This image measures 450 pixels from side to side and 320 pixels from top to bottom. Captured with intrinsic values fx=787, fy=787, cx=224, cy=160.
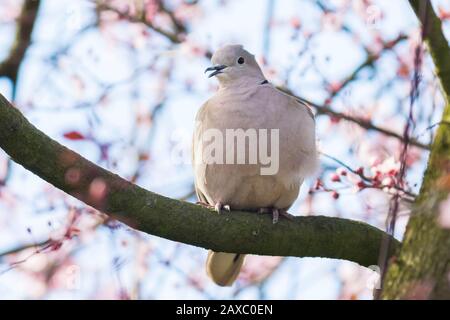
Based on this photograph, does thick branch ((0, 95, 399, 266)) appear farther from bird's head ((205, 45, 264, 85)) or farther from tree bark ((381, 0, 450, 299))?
bird's head ((205, 45, 264, 85))

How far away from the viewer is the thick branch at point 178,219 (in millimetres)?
3051

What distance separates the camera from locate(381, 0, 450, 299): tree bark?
2422 mm

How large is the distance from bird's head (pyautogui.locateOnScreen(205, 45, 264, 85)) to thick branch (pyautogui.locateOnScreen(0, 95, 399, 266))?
137 centimetres

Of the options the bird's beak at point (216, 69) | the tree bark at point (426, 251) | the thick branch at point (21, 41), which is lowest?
the tree bark at point (426, 251)

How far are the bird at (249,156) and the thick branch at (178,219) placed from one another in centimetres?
42

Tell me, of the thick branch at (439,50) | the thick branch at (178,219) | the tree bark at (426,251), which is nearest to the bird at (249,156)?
the thick branch at (178,219)

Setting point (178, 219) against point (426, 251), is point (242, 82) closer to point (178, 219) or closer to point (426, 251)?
point (178, 219)

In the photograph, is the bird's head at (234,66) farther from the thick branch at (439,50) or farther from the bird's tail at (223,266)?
the thick branch at (439,50)

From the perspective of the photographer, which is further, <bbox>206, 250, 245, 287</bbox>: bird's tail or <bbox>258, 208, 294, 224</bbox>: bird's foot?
<bbox>206, 250, 245, 287</bbox>: bird's tail

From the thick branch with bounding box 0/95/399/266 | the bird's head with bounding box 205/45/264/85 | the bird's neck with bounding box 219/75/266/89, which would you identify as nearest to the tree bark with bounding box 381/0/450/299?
the thick branch with bounding box 0/95/399/266

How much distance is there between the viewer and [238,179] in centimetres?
434

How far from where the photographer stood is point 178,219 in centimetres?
338
